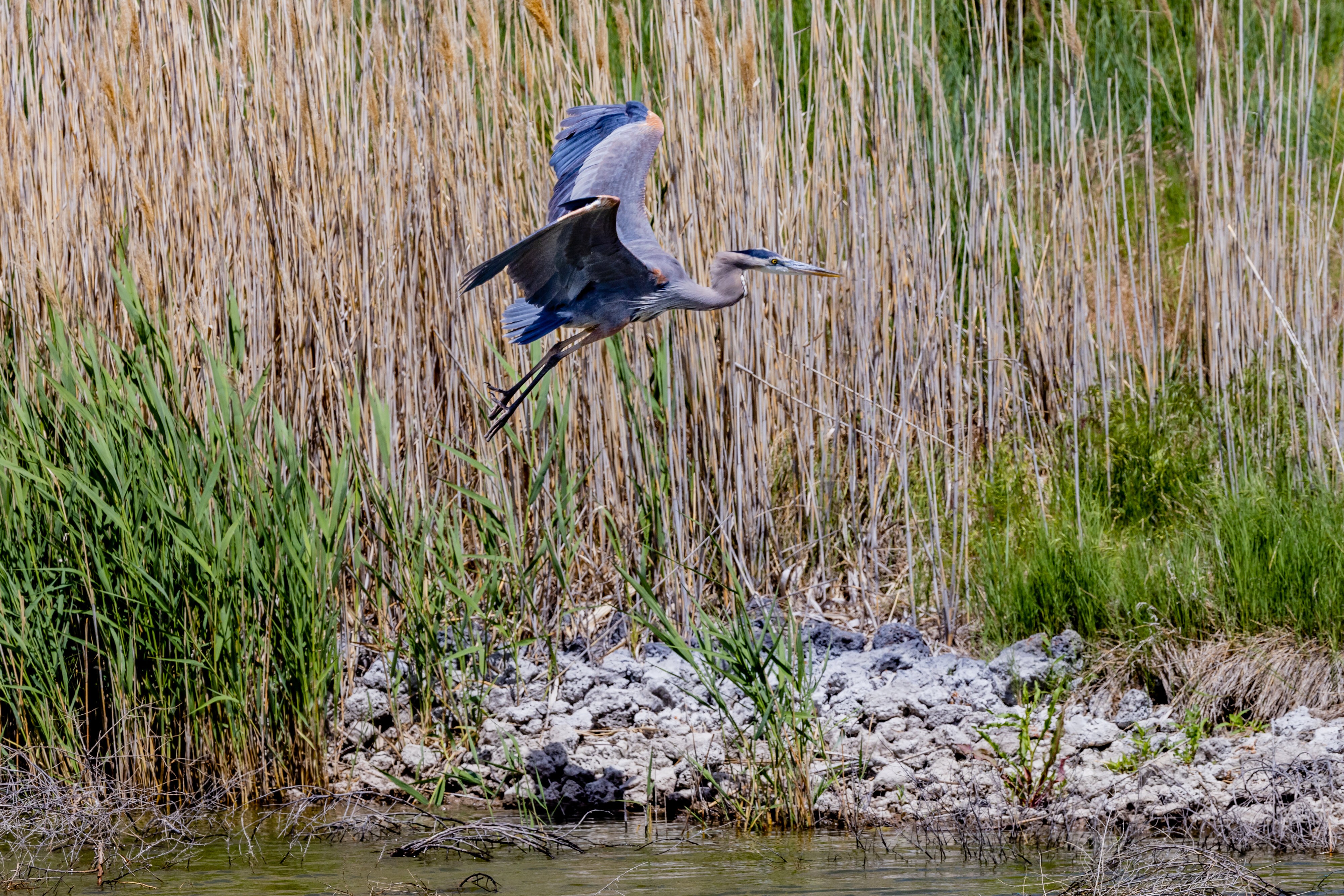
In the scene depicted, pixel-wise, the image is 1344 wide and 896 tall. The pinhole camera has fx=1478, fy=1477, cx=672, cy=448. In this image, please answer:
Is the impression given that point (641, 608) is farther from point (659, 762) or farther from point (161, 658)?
point (161, 658)

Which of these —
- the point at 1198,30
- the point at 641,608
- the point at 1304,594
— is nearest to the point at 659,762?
the point at 641,608

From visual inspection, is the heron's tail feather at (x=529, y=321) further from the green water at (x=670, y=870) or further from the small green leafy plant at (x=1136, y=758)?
the small green leafy plant at (x=1136, y=758)

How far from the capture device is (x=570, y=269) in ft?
11.4

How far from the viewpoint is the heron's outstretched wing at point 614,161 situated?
3.54m

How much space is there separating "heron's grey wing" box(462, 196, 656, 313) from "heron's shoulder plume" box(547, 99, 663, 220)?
18 centimetres

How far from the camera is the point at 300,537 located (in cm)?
359

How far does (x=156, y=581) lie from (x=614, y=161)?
146 cm

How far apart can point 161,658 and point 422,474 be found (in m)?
1.02

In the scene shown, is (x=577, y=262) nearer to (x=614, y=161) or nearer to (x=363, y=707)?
(x=614, y=161)

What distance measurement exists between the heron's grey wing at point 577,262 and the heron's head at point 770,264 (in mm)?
256

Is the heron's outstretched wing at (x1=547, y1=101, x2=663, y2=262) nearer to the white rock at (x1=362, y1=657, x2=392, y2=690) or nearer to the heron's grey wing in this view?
the heron's grey wing

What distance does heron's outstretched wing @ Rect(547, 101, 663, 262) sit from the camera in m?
3.54

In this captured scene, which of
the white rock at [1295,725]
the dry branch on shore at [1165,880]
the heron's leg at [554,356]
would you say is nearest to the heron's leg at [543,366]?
the heron's leg at [554,356]

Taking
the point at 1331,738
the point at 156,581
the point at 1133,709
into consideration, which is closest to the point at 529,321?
the point at 156,581
